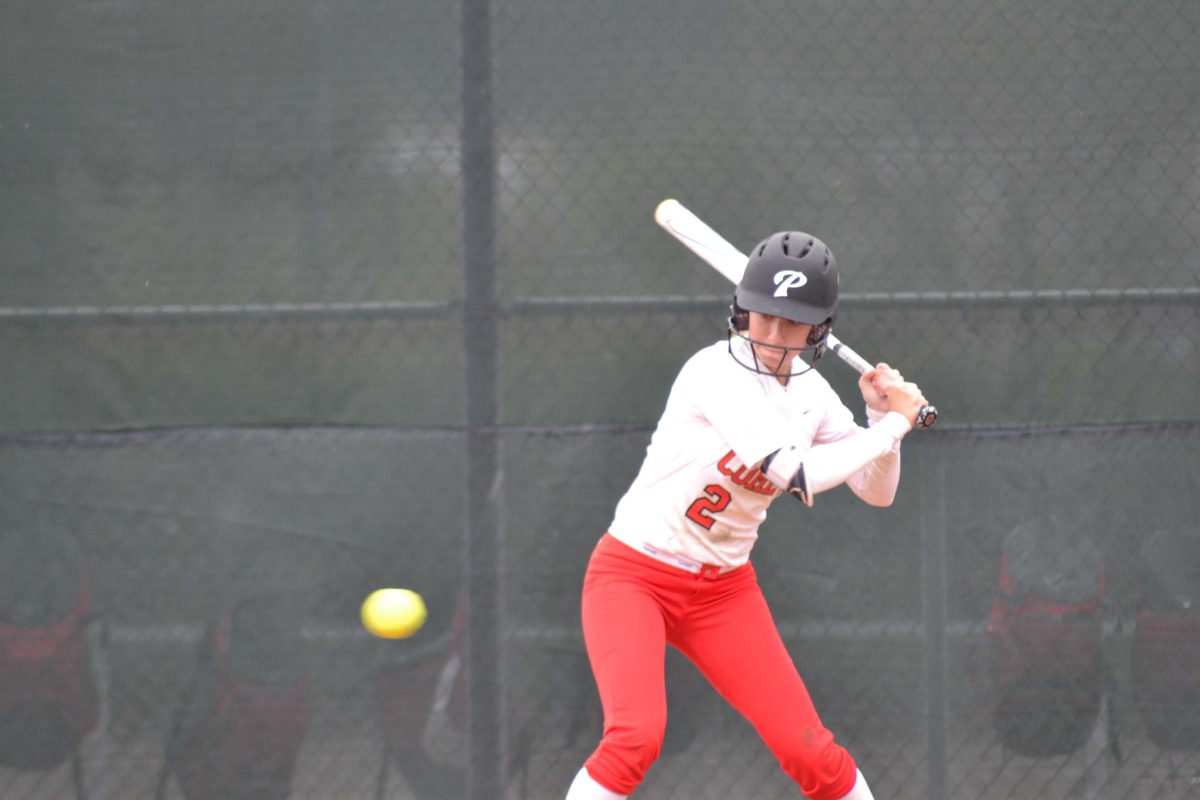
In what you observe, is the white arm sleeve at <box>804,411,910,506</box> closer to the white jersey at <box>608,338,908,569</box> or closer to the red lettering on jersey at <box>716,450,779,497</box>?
the white jersey at <box>608,338,908,569</box>

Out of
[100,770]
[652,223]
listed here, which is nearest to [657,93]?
[652,223]

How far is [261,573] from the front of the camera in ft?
13.4

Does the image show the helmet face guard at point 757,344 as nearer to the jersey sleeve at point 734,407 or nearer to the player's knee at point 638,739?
the jersey sleeve at point 734,407

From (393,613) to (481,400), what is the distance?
0.71m

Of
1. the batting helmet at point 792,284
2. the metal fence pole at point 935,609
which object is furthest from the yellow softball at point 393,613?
the metal fence pole at point 935,609

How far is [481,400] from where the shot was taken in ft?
13.4

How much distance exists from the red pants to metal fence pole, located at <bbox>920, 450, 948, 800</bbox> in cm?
83

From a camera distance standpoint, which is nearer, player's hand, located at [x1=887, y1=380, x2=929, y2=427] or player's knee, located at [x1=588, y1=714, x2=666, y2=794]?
player's knee, located at [x1=588, y1=714, x2=666, y2=794]

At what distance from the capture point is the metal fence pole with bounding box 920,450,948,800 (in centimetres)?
414

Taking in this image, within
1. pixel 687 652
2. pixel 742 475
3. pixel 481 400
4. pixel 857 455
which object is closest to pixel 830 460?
pixel 857 455

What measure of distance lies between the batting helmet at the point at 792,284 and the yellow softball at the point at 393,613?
1.45 metres

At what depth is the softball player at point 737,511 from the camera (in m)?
3.23

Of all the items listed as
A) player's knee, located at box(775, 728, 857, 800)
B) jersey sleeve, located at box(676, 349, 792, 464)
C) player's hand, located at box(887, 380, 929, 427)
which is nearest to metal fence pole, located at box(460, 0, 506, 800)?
jersey sleeve, located at box(676, 349, 792, 464)

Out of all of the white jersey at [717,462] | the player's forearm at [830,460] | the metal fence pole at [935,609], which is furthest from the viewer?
the metal fence pole at [935,609]
